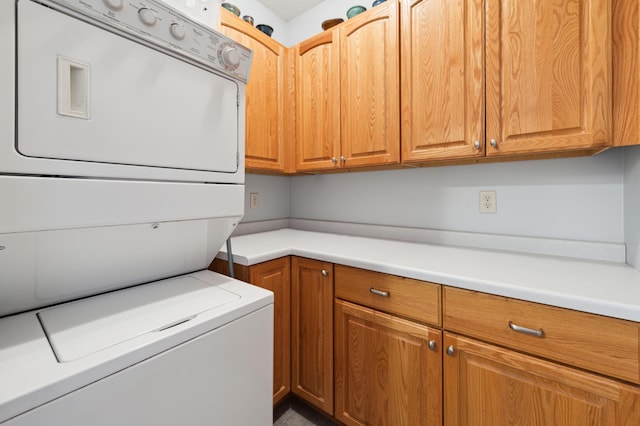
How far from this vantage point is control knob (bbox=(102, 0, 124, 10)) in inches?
28.3

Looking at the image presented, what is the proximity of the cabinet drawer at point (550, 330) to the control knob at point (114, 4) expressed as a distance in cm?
137

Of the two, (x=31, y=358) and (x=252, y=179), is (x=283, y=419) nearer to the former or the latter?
(x=31, y=358)

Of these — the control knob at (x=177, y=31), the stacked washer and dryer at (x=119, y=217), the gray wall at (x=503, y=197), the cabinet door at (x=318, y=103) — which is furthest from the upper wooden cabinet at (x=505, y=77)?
the control knob at (x=177, y=31)

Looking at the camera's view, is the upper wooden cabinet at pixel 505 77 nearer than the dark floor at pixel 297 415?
Yes

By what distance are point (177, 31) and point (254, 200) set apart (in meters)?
1.33

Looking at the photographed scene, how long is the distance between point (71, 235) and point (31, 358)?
0.97 ft

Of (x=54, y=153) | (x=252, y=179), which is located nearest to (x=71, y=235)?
(x=54, y=153)

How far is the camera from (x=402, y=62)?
4.72 ft

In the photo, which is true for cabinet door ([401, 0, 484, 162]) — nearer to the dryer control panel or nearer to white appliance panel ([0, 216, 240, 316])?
the dryer control panel

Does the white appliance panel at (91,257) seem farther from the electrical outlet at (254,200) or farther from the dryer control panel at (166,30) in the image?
the electrical outlet at (254,200)

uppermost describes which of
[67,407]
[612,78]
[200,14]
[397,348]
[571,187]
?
[200,14]

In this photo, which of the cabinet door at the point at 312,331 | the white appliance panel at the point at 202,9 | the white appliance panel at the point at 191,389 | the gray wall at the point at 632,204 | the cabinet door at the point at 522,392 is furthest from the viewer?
the cabinet door at the point at 312,331

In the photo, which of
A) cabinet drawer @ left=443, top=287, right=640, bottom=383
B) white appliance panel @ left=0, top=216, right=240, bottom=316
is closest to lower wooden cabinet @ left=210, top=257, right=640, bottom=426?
cabinet drawer @ left=443, top=287, right=640, bottom=383

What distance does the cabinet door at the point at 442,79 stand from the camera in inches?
48.6
